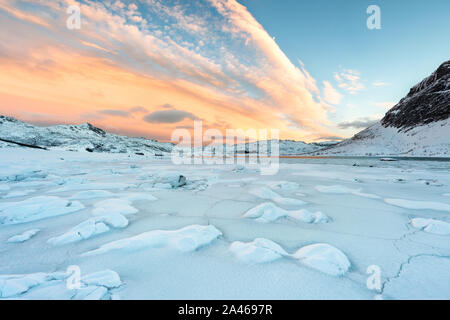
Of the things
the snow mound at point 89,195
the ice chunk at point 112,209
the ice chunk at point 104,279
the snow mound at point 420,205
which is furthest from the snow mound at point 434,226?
the snow mound at point 89,195

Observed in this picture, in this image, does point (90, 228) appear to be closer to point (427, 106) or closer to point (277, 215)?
point (277, 215)

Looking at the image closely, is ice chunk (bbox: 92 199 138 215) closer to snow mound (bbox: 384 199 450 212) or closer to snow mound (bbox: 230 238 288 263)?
snow mound (bbox: 230 238 288 263)

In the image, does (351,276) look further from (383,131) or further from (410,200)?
(383,131)

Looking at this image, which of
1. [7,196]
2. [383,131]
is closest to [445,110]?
[383,131]

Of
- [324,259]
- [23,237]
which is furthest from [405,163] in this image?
[23,237]

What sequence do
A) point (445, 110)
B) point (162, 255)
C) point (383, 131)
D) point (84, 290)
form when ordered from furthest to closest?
1. point (383, 131)
2. point (445, 110)
3. point (162, 255)
4. point (84, 290)

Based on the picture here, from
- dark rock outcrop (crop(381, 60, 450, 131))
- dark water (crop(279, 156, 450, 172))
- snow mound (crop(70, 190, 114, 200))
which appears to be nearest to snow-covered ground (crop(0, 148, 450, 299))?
snow mound (crop(70, 190, 114, 200))
